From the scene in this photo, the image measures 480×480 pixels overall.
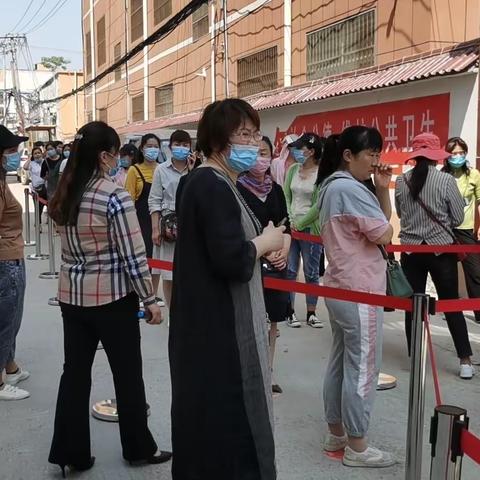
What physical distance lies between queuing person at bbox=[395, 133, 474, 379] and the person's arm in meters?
2.20

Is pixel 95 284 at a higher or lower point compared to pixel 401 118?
lower

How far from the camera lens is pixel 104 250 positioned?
2980mm

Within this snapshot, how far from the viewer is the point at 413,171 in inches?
177

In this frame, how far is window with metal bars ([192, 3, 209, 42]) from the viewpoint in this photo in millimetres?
17250

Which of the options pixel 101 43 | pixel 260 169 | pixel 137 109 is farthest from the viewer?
pixel 101 43

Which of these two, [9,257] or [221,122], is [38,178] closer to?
[9,257]

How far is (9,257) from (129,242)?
4.09 ft

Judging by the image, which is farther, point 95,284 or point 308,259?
point 308,259

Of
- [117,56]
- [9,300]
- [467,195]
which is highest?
[117,56]

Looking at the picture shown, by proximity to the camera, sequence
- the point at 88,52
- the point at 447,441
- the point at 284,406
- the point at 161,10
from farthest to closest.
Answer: the point at 88,52, the point at 161,10, the point at 284,406, the point at 447,441

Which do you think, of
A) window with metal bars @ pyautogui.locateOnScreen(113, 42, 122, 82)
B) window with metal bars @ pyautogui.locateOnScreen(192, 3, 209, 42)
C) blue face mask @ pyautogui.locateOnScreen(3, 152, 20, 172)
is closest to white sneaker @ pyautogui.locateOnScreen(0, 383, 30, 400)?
blue face mask @ pyautogui.locateOnScreen(3, 152, 20, 172)

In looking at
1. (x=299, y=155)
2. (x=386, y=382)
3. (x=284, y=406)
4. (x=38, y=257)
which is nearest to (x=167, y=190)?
(x=299, y=155)

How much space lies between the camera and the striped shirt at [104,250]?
2943 millimetres

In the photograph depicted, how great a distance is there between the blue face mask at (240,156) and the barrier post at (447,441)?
101 cm
